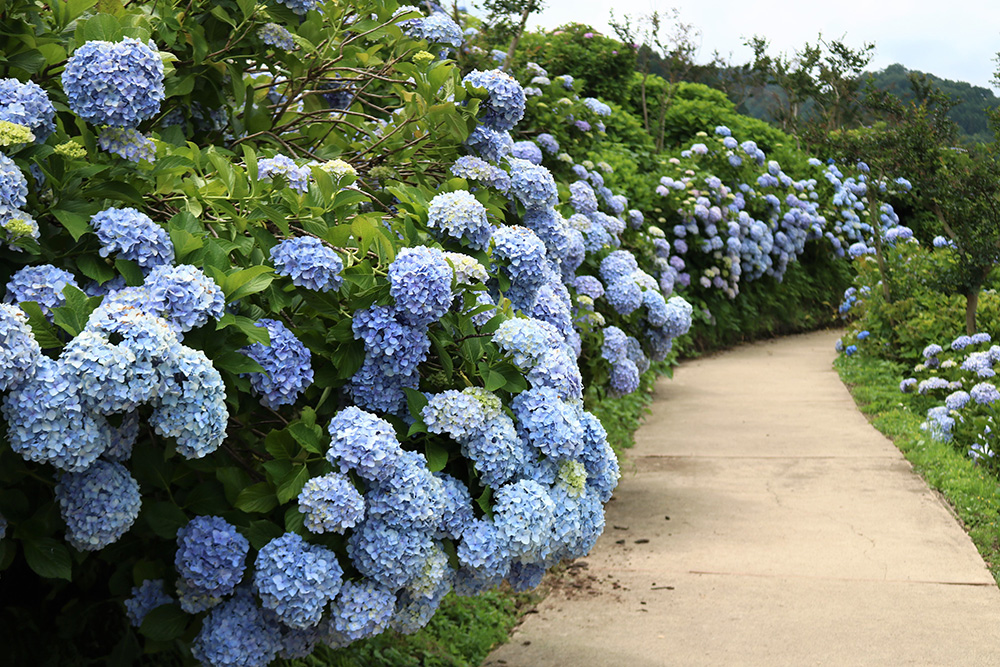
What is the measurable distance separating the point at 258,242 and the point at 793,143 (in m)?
14.8

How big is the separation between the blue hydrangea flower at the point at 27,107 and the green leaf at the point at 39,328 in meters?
0.44

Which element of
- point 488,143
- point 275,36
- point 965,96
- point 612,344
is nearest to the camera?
point 275,36

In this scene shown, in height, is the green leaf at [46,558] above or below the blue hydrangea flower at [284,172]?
below

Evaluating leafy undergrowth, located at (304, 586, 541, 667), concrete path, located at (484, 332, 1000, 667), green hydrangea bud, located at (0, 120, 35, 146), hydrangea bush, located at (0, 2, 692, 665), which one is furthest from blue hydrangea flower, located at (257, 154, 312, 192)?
concrete path, located at (484, 332, 1000, 667)

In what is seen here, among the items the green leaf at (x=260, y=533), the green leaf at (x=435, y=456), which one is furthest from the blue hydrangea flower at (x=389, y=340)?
the green leaf at (x=260, y=533)

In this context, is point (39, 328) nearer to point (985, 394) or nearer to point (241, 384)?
→ point (241, 384)

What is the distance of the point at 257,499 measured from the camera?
7.63 ft

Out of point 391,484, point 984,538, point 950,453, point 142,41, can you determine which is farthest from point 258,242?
point 950,453

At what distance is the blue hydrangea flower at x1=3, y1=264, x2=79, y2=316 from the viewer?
6.81 feet

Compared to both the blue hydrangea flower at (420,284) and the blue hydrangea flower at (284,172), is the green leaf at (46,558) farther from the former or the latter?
the blue hydrangea flower at (284,172)

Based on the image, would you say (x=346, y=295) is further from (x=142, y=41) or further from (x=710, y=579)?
(x=710, y=579)

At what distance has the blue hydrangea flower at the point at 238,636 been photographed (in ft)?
7.48

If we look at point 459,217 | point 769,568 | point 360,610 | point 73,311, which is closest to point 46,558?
point 73,311

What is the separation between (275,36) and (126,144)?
798 mm
